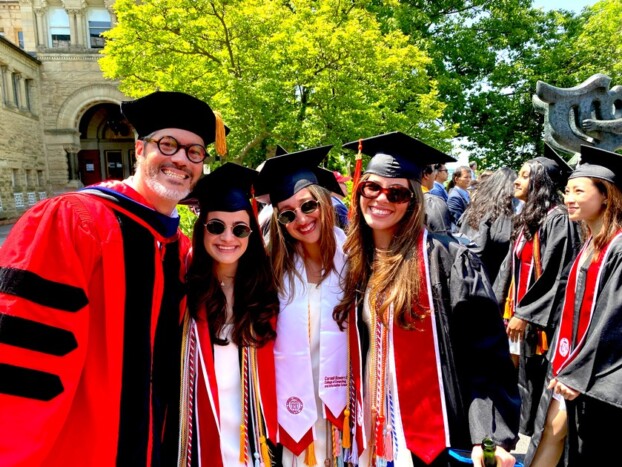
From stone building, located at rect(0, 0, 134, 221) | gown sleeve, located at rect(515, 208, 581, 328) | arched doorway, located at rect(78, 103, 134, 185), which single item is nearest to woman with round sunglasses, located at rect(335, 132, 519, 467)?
gown sleeve, located at rect(515, 208, 581, 328)

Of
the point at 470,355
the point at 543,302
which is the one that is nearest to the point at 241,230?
the point at 470,355

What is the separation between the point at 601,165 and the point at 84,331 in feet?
9.30

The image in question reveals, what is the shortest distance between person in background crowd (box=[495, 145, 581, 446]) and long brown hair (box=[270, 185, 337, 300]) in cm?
180

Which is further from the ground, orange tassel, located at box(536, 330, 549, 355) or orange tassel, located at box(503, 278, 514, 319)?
orange tassel, located at box(503, 278, 514, 319)

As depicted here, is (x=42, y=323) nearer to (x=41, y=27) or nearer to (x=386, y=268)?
(x=386, y=268)

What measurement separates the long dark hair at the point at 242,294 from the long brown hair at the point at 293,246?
0.06 metres

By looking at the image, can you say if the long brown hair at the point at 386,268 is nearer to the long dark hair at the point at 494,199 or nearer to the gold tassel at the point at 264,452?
the gold tassel at the point at 264,452

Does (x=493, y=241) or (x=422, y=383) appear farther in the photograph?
(x=493, y=241)

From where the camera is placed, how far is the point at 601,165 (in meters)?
2.47

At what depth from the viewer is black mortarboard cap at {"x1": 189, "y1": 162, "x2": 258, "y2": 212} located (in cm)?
209

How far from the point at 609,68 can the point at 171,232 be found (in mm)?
18258

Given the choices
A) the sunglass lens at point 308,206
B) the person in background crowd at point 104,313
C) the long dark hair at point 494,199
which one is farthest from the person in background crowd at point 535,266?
the person in background crowd at point 104,313

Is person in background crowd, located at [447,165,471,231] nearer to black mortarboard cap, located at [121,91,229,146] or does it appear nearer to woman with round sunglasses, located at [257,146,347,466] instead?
woman with round sunglasses, located at [257,146,347,466]

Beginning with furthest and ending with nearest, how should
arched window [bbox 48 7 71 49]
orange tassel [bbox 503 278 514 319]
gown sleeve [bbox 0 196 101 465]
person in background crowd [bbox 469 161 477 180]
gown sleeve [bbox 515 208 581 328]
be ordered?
arched window [bbox 48 7 71 49] → person in background crowd [bbox 469 161 477 180] → orange tassel [bbox 503 278 514 319] → gown sleeve [bbox 515 208 581 328] → gown sleeve [bbox 0 196 101 465]
